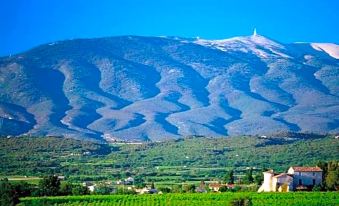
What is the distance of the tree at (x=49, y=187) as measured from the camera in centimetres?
8825

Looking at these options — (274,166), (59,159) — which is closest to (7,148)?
(59,159)

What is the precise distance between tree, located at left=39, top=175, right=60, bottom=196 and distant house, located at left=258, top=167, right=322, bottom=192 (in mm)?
24733

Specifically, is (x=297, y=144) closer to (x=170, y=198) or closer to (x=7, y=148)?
(x=7, y=148)

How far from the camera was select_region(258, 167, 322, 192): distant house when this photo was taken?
290 feet

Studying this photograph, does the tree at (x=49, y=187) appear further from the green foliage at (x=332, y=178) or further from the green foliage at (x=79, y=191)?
the green foliage at (x=332, y=178)

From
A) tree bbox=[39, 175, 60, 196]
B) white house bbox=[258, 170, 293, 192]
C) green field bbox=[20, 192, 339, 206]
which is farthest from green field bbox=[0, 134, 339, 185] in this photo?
green field bbox=[20, 192, 339, 206]

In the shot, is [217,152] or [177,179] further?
[217,152]

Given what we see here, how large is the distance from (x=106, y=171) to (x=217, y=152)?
3659 cm

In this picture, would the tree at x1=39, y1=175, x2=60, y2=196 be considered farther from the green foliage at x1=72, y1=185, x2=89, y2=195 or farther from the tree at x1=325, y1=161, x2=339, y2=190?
the tree at x1=325, y1=161, x2=339, y2=190

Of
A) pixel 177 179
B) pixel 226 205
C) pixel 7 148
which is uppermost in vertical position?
pixel 7 148

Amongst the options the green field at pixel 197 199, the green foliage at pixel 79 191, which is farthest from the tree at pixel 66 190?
the green field at pixel 197 199

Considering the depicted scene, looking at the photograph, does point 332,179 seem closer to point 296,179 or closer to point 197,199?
point 296,179

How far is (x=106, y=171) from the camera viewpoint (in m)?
137

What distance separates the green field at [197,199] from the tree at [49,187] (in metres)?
7.07
